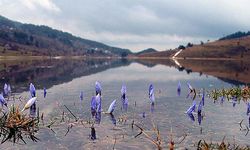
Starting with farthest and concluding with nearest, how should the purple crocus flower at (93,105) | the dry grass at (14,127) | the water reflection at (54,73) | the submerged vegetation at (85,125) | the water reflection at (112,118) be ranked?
1. the water reflection at (54,73)
2. the water reflection at (112,118)
3. the purple crocus flower at (93,105)
4. the dry grass at (14,127)
5. the submerged vegetation at (85,125)

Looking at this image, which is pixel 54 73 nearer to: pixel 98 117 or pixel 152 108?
pixel 152 108

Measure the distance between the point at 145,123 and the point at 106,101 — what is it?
11.5 meters

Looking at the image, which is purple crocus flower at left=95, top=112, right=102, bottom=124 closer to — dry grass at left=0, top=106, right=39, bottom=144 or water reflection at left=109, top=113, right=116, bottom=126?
water reflection at left=109, top=113, right=116, bottom=126

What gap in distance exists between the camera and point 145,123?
24359 millimetres

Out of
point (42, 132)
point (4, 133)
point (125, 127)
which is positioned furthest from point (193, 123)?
point (4, 133)

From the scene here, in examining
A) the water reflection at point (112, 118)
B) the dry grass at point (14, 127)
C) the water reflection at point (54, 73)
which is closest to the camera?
the dry grass at point (14, 127)

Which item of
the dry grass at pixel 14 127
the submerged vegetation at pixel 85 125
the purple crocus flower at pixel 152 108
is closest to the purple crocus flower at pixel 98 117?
the submerged vegetation at pixel 85 125

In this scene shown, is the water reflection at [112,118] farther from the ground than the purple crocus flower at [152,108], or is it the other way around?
the water reflection at [112,118]

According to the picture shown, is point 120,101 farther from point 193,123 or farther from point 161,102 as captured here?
point 193,123

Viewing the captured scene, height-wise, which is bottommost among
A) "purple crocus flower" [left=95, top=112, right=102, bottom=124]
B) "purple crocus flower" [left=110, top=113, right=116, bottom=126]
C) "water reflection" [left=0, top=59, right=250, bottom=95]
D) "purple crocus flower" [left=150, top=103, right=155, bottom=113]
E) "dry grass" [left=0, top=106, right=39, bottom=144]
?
"water reflection" [left=0, top=59, right=250, bottom=95]

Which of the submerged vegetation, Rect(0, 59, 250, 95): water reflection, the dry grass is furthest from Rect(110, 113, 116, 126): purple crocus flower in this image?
Rect(0, 59, 250, 95): water reflection

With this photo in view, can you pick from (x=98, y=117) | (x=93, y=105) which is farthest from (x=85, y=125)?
(x=98, y=117)

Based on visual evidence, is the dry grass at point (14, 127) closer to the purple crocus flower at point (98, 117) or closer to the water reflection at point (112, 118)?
the purple crocus flower at point (98, 117)

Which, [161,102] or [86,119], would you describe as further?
[161,102]
